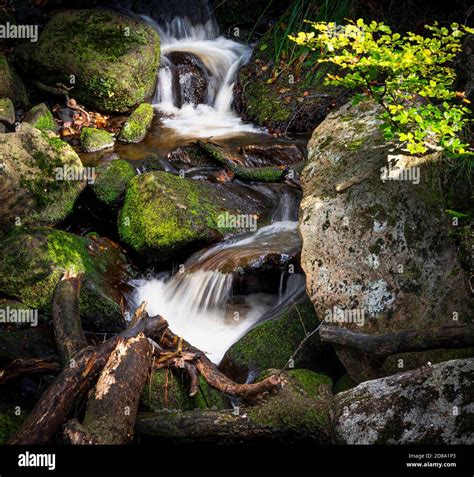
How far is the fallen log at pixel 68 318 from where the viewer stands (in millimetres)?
Answer: 4656

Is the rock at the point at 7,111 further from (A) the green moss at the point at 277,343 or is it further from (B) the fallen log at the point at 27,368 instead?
(A) the green moss at the point at 277,343

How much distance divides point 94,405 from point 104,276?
2.67 m

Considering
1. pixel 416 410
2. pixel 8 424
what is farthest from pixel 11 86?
pixel 416 410

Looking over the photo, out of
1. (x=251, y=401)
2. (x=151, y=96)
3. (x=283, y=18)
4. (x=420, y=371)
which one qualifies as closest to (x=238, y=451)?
(x=251, y=401)

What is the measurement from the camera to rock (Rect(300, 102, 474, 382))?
461cm

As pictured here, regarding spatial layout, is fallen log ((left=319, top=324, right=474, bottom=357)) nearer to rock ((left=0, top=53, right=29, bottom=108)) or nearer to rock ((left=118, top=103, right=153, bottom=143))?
rock ((left=118, top=103, right=153, bottom=143))

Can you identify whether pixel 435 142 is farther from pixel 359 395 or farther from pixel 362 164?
pixel 359 395

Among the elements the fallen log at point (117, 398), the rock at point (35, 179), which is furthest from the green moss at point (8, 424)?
the rock at point (35, 179)

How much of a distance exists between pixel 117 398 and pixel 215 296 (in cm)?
245

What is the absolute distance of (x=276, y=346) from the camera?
5402mm

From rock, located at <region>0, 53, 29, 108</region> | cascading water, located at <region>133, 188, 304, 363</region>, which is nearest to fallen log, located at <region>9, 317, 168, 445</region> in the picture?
cascading water, located at <region>133, 188, 304, 363</region>

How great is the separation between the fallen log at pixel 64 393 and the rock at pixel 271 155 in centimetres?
428

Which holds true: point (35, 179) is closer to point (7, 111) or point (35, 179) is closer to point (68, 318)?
point (7, 111)

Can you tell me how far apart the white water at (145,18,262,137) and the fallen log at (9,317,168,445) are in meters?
5.46
